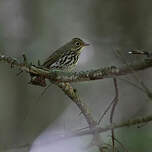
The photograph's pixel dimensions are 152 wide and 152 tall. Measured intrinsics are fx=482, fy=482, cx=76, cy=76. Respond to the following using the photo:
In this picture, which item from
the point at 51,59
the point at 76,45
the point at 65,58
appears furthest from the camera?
the point at 76,45

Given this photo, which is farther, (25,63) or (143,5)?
(143,5)

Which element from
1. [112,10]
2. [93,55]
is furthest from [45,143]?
[112,10]

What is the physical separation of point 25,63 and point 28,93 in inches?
200

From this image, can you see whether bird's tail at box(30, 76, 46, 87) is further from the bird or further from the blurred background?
the blurred background

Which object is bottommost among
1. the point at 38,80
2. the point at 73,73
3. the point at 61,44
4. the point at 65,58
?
the point at 61,44

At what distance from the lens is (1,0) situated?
8781 millimetres

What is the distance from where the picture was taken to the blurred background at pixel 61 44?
660cm

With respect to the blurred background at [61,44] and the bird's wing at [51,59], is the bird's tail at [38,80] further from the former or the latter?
the blurred background at [61,44]

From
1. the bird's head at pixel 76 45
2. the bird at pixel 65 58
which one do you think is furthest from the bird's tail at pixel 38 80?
the bird's head at pixel 76 45

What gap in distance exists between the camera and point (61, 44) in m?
7.81

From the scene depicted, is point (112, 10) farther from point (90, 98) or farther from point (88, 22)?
point (90, 98)

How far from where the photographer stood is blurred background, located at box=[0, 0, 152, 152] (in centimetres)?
660

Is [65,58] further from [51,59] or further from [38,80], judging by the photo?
[38,80]

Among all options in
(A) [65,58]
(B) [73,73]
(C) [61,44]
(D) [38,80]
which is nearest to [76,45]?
(A) [65,58]
